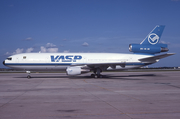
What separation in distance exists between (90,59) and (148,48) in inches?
378

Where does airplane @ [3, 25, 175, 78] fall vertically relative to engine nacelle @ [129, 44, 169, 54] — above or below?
below

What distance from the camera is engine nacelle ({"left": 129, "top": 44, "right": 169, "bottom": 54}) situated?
2934 cm

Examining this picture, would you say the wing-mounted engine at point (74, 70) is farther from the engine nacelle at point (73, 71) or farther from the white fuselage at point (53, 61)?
the white fuselage at point (53, 61)

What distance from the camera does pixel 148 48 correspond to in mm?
29469

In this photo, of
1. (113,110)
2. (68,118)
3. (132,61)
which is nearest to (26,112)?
(68,118)

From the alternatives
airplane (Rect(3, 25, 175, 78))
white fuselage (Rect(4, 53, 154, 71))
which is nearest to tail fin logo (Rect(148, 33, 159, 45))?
airplane (Rect(3, 25, 175, 78))

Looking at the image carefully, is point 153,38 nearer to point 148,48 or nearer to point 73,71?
point 148,48

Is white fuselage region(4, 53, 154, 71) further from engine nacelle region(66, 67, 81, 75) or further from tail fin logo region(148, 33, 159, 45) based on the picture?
Answer: tail fin logo region(148, 33, 159, 45)

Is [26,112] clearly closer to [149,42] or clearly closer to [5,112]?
[5,112]

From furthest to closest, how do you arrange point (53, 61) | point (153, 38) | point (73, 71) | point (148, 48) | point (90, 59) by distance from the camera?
point (148, 48) → point (153, 38) → point (90, 59) → point (53, 61) → point (73, 71)

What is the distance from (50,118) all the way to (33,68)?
20707 mm

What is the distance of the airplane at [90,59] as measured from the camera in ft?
85.0

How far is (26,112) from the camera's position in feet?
23.9

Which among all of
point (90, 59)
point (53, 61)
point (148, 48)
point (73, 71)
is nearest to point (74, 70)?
point (73, 71)
